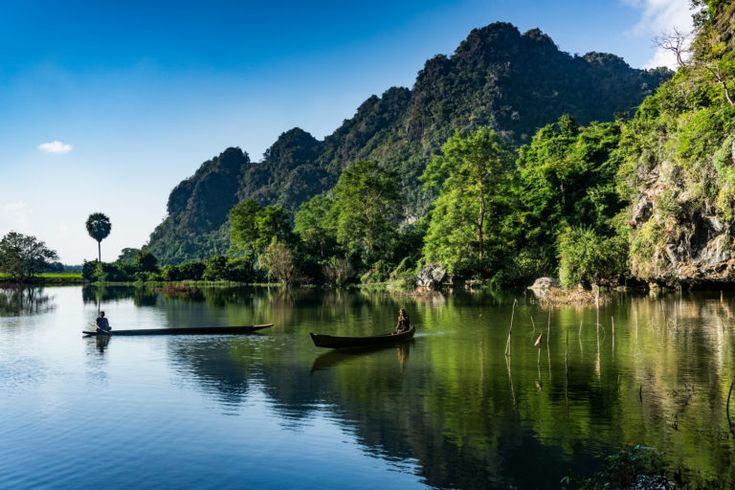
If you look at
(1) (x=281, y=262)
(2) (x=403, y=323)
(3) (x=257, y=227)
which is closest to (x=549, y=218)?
(1) (x=281, y=262)

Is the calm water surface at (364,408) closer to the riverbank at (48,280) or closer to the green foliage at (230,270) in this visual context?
the green foliage at (230,270)

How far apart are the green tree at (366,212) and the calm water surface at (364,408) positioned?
56098 millimetres

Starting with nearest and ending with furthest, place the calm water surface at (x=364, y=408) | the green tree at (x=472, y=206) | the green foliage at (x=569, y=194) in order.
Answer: the calm water surface at (x=364, y=408), the green tree at (x=472, y=206), the green foliage at (x=569, y=194)

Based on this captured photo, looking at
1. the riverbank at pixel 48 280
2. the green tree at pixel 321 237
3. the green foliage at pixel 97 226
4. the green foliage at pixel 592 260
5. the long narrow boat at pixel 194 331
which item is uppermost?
the green foliage at pixel 97 226

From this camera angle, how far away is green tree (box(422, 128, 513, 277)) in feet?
224

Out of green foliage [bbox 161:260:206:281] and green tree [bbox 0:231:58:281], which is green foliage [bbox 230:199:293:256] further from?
green tree [bbox 0:231:58:281]

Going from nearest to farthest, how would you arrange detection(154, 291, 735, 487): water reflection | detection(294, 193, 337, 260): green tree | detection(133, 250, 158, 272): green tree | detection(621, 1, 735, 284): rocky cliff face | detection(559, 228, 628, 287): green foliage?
detection(154, 291, 735, 487): water reflection < detection(621, 1, 735, 284): rocky cliff face < detection(559, 228, 628, 287): green foliage < detection(294, 193, 337, 260): green tree < detection(133, 250, 158, 272): green tree

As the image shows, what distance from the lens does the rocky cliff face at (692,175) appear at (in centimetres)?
3253

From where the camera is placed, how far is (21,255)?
360ft

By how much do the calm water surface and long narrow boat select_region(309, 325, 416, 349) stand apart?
590 mm

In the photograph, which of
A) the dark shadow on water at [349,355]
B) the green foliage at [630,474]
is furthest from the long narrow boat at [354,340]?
the green foliage at [630,474]

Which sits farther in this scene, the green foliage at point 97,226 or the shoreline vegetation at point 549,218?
the green foliage at point 97,226

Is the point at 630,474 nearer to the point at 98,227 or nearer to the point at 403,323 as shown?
the point at 403,323

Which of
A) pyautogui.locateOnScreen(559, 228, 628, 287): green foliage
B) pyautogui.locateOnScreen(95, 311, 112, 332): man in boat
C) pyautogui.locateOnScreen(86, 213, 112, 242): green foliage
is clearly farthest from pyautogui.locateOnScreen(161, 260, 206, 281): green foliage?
pyautogui.locateOnScreen(95, 311, 112, 332): man in boat
